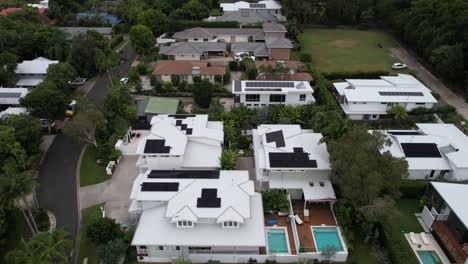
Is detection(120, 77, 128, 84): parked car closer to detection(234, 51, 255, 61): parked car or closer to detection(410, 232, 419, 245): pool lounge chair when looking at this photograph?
detection(234, 51, 255, 61): parked car

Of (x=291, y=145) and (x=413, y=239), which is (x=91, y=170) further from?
(x=413, y=239)

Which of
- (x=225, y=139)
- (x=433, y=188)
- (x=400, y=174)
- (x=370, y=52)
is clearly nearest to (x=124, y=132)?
(x=225, y=139)

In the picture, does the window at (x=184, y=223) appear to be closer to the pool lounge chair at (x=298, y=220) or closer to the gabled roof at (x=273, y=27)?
the pool lounge chair at (x=298, y=220)

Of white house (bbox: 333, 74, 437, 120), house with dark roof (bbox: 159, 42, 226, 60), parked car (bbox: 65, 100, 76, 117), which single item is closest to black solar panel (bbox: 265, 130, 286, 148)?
white house (bbox: 333, 74, 437, 120)

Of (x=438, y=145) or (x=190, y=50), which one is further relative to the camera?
(x=190, y=50)

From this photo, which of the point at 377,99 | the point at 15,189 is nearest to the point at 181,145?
the point at 15,189

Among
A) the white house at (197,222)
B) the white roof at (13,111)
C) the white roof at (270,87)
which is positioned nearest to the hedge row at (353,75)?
the white roof at (270,87)
